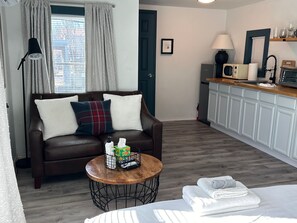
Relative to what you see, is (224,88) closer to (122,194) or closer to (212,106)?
(212,106)

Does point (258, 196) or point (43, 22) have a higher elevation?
point (43, 22)

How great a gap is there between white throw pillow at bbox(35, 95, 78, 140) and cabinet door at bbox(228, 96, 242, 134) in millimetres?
2699

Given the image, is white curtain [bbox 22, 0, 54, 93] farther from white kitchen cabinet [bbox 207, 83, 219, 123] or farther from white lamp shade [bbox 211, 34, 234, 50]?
white lamp shade [bbox 211, 34, 234, 50]

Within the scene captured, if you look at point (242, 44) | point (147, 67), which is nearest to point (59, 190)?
point (147, 67)

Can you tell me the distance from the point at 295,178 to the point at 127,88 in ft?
8.12

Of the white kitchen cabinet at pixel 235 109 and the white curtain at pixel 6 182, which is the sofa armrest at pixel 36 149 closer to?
the white curtain at pixel 6 182

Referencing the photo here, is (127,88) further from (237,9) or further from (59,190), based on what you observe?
(237,9)

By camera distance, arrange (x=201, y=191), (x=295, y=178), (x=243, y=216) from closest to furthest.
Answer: (x=243, y=216) < (x=201, y=191) < (x=295, y=178)

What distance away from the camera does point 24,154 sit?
3.62m

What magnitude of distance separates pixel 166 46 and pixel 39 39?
2.80m

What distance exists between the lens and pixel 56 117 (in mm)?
3139

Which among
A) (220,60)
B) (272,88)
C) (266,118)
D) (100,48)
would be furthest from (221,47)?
(100,48)

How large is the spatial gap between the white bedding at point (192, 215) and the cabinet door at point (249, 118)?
285 cm

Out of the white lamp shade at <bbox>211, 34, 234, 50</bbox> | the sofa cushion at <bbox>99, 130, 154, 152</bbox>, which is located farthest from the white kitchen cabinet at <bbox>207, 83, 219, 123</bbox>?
the sofa cushion at <bbox>99, 130, 154, 152</bbox>
